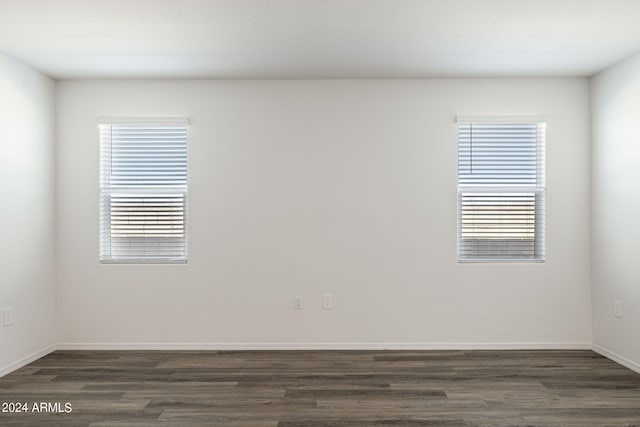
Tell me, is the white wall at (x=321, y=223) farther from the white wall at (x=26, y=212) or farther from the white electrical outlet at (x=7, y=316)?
the white electrical outlet at (x=7, y=316)

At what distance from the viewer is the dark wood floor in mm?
3270

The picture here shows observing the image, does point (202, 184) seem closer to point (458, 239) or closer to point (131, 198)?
point (131, 198)

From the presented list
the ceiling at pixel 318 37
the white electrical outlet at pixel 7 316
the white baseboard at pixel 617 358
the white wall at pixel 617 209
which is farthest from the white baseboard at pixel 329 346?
the ceiling at pixel 318 37

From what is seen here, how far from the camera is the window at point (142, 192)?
5.02m

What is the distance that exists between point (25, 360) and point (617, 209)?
523cm

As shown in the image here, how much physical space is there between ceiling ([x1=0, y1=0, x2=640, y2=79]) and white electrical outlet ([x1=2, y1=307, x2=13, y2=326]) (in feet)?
6.77

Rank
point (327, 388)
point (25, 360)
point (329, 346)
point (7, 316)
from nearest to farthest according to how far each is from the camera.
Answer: point (327, 388) → point (7, 316) → point (25, 360) → point (329, 346)

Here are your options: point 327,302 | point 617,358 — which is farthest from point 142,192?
point 617,358

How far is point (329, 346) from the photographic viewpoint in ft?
16.3

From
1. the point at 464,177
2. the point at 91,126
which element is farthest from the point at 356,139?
the point at 91,126

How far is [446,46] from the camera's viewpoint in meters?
4.07

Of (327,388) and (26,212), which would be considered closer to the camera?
(327,388)

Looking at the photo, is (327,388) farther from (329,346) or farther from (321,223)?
(321,223)

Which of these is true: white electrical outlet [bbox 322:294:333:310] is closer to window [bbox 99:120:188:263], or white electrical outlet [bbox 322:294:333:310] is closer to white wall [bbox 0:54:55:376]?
window [bbox 99:120:188:263]
